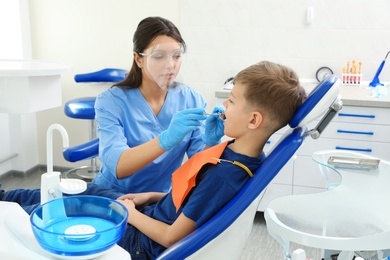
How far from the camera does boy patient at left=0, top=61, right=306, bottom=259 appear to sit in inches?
53.2

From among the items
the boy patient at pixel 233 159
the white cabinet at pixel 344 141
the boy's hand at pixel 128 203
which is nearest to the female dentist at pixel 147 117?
the boy's hand at pixel 128 203

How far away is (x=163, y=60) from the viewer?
70.1 inches

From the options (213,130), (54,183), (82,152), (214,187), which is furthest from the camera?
(82,152)

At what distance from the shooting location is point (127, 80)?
6.37 feet

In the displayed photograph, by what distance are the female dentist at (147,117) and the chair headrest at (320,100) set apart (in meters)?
0.43

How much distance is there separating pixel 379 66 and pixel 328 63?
322 mm

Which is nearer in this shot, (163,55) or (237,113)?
(237,113)

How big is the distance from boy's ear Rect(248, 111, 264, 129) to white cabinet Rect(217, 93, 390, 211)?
1250 mm

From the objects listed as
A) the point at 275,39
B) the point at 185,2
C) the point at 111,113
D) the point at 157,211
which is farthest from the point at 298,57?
the point at 157,211

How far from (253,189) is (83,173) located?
8.52 ft

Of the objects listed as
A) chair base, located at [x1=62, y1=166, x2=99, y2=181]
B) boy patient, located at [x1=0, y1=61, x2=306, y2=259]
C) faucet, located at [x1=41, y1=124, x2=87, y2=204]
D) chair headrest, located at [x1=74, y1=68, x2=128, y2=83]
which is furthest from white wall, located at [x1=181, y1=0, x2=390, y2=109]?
faucet, located at [x1=41, y1=124, x2=87, y2=204]

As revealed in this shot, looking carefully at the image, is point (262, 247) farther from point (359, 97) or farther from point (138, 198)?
point (138, 198)

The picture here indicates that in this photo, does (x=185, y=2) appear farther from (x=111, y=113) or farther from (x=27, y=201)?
(x=27, y=201)

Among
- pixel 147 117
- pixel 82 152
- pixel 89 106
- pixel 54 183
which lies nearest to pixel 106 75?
pixel 89 106
